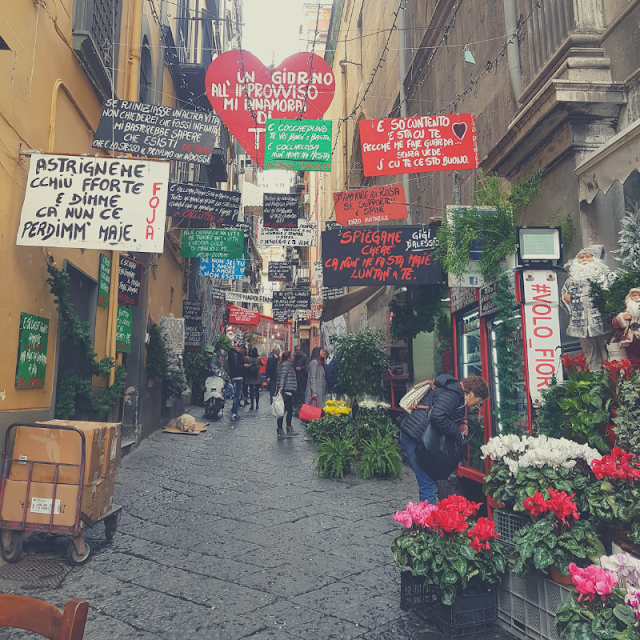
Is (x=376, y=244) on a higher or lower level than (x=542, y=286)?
higher

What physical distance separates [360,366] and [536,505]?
7.24m

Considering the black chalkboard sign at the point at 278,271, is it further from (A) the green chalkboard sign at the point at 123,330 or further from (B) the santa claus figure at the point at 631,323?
(B) the santa claus figure at the point at 631,323

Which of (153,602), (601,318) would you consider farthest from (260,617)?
(601,318)

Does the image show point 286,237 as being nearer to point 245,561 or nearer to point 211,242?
point 211,242

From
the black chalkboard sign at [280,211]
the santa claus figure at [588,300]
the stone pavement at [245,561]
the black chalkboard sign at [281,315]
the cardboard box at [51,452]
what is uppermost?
the black chalkboard sign at [280,211]

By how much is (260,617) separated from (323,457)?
402 centimetres

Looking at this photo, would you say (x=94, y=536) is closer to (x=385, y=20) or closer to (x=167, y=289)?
(x=167, y=289)

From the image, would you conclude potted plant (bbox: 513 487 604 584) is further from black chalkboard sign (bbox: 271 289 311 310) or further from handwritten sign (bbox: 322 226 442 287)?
black chalkboard sign (bbox: 271 289 311 310)

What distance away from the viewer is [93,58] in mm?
6945

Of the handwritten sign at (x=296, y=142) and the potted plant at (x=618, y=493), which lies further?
the handwritten sign at (x=296, y=142)

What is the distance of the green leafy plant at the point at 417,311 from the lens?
9898 millimetres

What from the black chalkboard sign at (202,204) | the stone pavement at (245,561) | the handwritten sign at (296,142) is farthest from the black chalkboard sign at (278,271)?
the stone pavement at (245,561)

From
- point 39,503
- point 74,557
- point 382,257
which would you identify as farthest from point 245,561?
point 382,257

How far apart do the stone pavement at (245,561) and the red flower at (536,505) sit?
3.04 feet
